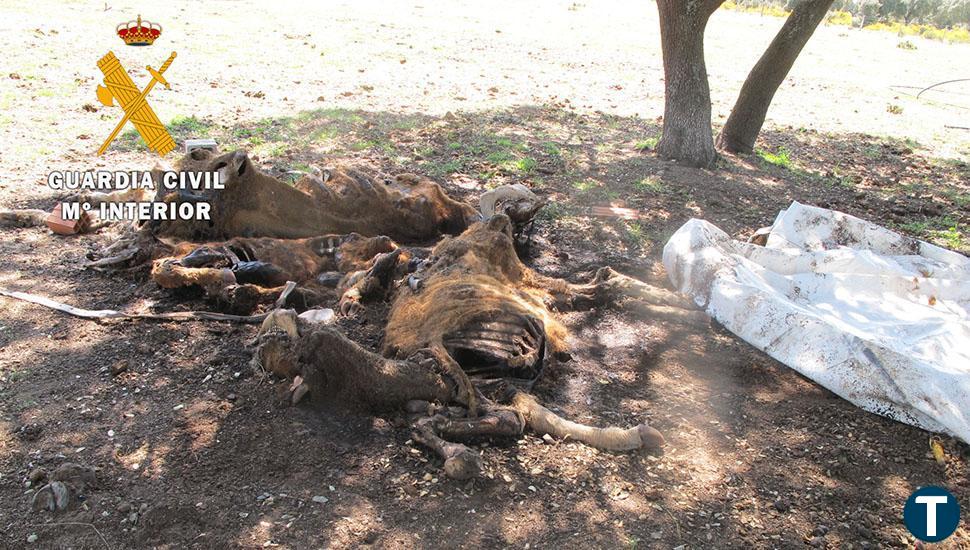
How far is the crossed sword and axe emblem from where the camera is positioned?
736 cm

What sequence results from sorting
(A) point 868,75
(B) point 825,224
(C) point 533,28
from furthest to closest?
(C) point 533,28 → (A) point 868,75 → (B) point 825,224

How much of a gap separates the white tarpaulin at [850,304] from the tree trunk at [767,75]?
353 centimetres

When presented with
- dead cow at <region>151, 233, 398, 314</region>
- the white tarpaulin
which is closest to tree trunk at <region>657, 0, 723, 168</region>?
the white tarpaulin

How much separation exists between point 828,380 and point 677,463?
1.14 metres

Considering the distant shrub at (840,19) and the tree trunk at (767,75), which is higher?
the distant shrub at (840,19)

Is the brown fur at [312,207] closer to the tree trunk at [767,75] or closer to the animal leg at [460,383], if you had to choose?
the animal leg at [460,383]

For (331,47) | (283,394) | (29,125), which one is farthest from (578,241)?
(331,47)

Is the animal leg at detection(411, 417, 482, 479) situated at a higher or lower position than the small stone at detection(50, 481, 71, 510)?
higher

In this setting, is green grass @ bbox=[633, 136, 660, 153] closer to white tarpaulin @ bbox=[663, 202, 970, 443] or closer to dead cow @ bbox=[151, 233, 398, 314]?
white tarpaulin @ bbox=[663, 202, 970, 443]

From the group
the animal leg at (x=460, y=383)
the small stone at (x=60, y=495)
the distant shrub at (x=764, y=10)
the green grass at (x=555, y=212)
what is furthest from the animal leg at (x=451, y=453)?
the distant shrub at (x=764, y=10)

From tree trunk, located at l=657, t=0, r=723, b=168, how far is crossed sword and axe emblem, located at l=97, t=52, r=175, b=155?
534 cm

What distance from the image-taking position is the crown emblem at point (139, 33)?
1058 cm

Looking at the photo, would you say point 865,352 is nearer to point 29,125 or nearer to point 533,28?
point 29,125

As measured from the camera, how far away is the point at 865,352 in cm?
371
